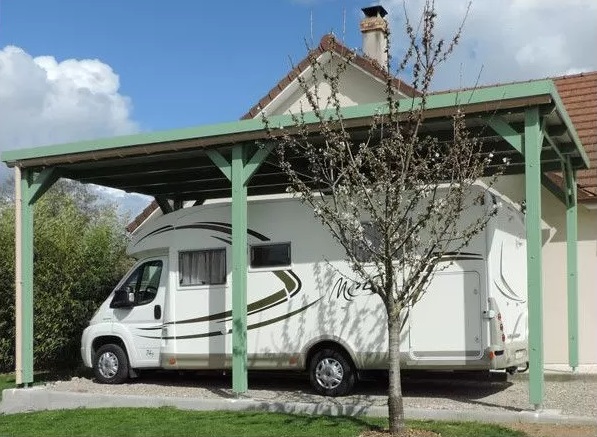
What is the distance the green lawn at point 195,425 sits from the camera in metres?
8.31

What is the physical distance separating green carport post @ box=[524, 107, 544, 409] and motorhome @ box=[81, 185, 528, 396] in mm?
647

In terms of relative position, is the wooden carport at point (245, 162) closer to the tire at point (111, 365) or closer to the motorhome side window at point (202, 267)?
the tire at point (111, 365)

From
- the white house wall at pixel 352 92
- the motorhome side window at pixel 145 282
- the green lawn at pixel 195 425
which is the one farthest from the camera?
the white house wall at pixel 352 92

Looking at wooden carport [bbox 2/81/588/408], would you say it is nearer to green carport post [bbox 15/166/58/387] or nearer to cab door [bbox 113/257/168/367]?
green carport post [bbox 15/166/58/387]

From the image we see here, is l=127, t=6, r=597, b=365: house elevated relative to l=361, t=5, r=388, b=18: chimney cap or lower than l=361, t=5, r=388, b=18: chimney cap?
lower

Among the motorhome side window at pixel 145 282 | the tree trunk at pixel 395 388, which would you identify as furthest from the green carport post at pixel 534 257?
the motorhome side window at pixel 145 282

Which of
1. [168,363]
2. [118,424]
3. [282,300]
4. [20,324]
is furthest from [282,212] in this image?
[20,324]

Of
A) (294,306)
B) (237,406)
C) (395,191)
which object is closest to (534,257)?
(395,191)

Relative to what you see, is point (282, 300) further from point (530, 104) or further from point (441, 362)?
point (530, 104)

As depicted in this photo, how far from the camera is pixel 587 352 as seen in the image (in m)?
13.3

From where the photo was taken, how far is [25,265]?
12.2 m

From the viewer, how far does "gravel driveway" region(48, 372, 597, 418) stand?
962 cm

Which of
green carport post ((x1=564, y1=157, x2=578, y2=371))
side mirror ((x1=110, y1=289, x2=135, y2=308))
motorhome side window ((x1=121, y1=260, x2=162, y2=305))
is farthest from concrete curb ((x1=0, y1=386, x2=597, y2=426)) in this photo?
green carport post ((x1=564, y1=157, x2=578, y2=371))

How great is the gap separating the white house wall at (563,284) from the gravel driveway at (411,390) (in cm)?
166
